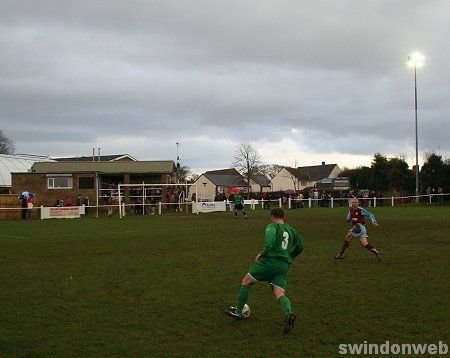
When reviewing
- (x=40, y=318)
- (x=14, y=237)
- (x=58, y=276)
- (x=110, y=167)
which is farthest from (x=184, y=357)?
(x=110, y=167)

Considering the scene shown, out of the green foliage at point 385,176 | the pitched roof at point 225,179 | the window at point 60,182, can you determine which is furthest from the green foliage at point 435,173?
the pitched roof at point 225,179

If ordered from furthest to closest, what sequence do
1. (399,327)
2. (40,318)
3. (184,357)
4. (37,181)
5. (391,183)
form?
(391,183), (37,181), (40,318), (399,327), (184,357)

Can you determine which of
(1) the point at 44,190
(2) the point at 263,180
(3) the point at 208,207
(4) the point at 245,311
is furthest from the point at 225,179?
(4) the point at 245,311

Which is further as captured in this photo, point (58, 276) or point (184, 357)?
point (58, 276)

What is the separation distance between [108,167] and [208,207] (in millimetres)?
12905

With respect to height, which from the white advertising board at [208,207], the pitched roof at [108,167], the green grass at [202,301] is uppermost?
the pitched roof at [108,167]

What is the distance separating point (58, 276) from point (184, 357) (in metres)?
6.13

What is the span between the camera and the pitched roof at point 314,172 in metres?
112

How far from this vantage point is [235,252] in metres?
14.8

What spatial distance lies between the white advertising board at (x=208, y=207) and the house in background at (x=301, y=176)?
66566 mm

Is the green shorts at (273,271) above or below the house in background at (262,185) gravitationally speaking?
below

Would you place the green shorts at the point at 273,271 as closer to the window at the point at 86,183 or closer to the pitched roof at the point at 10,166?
the window at the point at 86,183

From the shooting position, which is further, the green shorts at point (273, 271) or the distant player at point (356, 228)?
the distant player at point (356, 228)

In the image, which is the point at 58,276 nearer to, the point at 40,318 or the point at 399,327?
the point at 40,318
